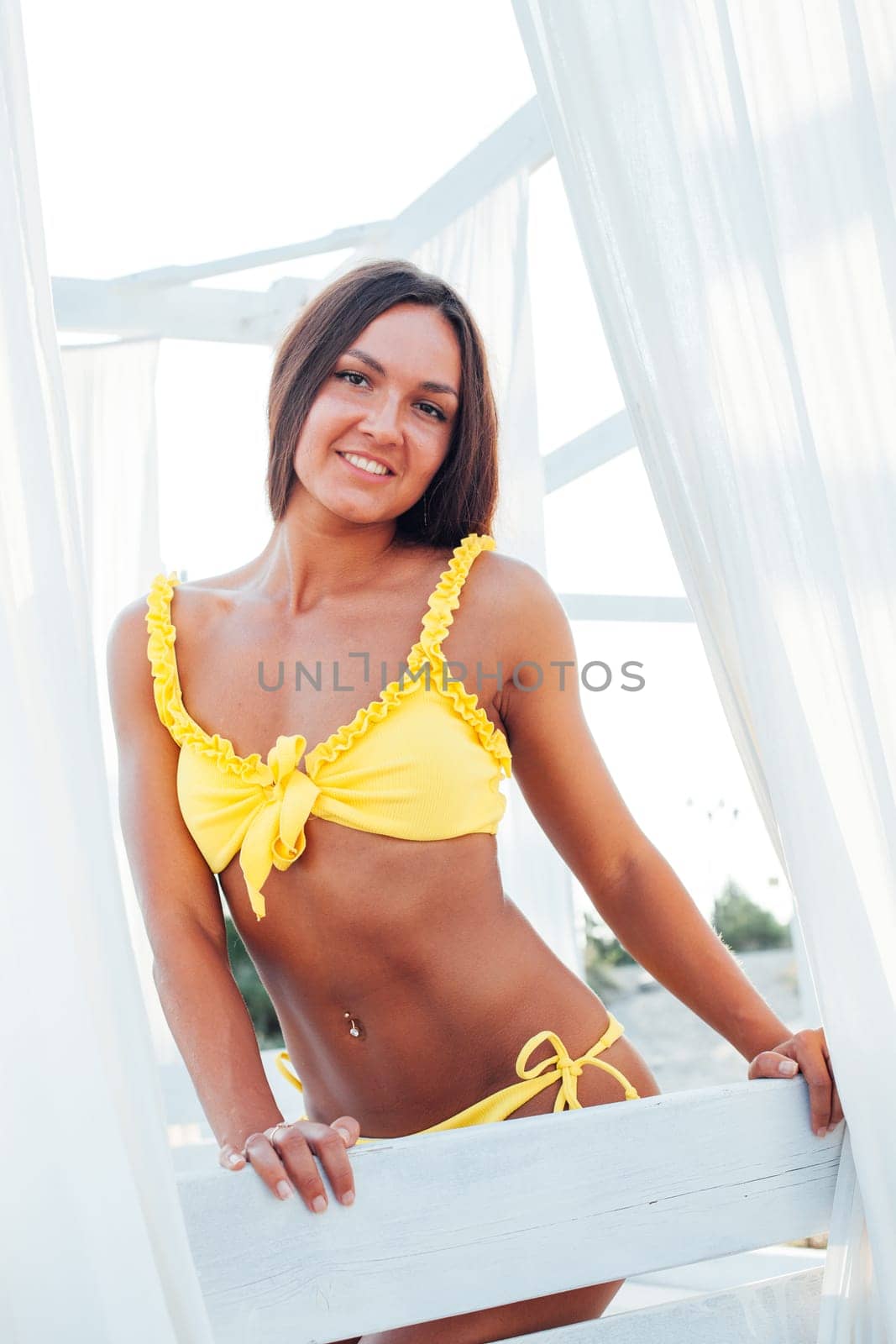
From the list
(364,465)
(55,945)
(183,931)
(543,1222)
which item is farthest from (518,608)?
(55,945)

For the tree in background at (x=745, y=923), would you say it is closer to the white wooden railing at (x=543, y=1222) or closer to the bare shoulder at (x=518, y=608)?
the bare shoulder at (x=518, y=608)

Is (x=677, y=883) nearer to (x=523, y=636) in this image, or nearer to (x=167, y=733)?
(x=523, y=636)

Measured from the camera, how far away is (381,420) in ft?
6.30

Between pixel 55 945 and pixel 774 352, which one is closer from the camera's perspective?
pixel 55 945

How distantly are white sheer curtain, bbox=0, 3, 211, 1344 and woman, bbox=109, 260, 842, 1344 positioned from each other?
0.47 meters

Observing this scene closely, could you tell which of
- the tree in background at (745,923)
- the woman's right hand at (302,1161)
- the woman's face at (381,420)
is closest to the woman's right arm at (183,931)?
the woman's right hand at (302,1161)

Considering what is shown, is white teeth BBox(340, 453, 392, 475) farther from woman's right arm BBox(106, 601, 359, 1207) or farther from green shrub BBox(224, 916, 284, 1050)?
green shrub BBox(224, 916, 284, 1050)

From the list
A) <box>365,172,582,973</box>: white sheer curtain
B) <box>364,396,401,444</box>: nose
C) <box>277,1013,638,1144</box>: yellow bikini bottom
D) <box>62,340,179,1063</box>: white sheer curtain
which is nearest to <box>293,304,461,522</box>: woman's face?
<box>364,396,401,444</box>: nose

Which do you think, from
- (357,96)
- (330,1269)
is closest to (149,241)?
(357,96)

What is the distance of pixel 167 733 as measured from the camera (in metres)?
1.91

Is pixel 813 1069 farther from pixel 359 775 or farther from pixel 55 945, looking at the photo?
pixel 55 945

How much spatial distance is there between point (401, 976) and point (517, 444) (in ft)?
5.86

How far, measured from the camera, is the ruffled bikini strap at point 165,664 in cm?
187

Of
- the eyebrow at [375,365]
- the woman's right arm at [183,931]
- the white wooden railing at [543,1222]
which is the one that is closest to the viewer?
the white wooden railing at [543,1222]
